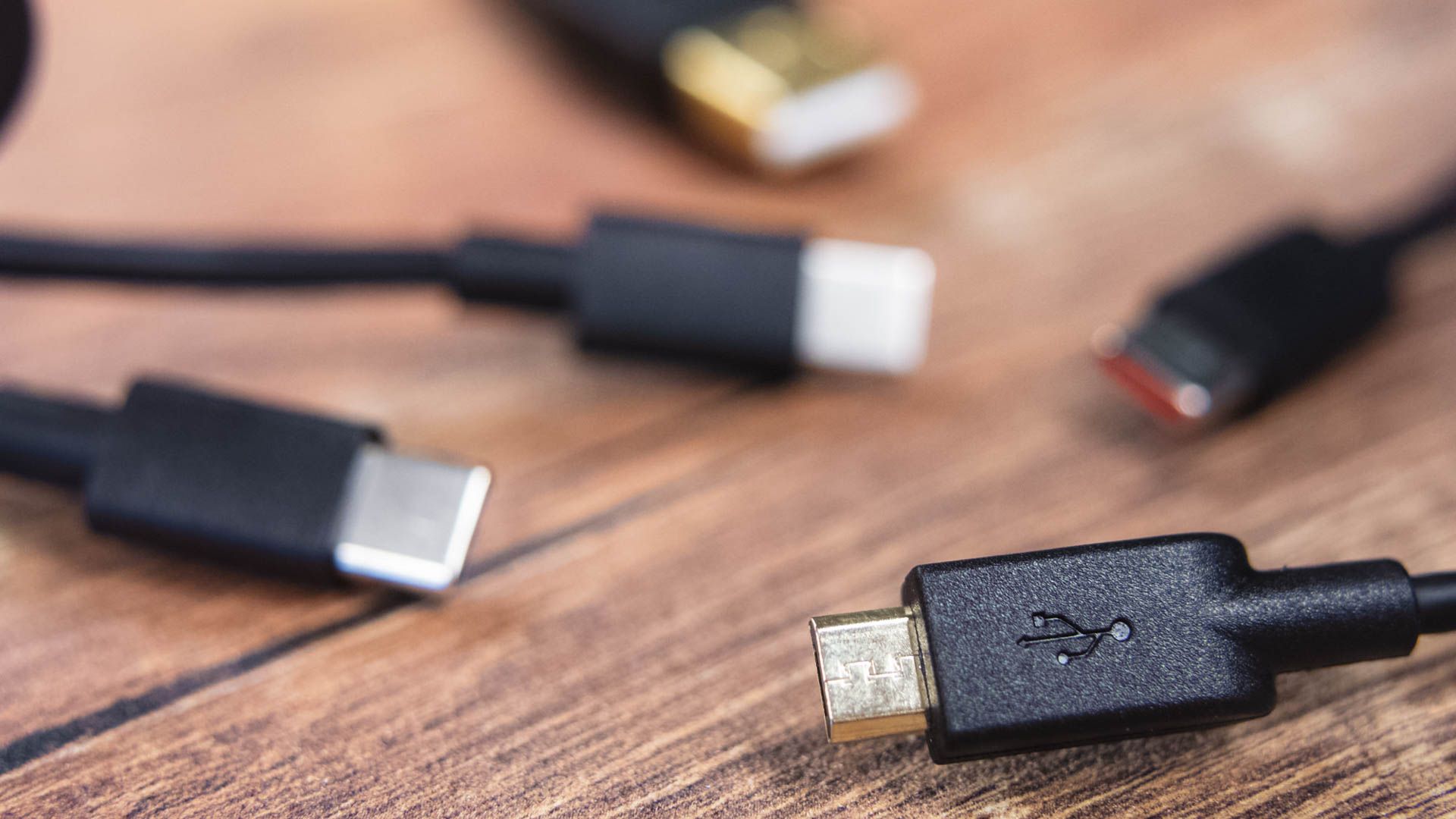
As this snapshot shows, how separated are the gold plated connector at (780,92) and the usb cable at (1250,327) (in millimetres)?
154

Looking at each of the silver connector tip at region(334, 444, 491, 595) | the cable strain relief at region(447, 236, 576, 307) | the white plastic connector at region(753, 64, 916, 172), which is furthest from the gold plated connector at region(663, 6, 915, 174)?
the silver connector tip at region(334, 444, 491, 595)

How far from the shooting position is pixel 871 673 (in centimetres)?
28

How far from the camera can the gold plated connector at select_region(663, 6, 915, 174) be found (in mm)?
497

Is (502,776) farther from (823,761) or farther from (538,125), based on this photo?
(538,125)

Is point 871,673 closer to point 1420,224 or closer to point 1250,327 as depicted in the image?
point 1250,327

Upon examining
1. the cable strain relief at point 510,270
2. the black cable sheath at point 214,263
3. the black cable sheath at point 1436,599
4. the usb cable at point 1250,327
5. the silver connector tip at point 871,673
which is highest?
the usb cable at point 1250,327

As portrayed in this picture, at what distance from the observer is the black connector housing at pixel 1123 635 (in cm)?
27

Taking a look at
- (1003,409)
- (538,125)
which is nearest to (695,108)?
(538,125)

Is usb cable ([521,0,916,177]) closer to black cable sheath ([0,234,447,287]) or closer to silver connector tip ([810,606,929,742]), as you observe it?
black cable sheath ([0,234,447,287])

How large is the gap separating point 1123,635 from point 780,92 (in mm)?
303

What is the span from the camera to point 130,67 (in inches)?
20.9

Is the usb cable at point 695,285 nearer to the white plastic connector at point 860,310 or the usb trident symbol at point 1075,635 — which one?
the white plastic connector at point 860,310

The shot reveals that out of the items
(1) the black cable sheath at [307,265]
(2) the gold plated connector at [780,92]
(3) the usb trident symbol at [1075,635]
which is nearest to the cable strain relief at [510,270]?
(1) the black cable sheath at [307,265]

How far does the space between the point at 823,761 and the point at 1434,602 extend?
167 millimetres
